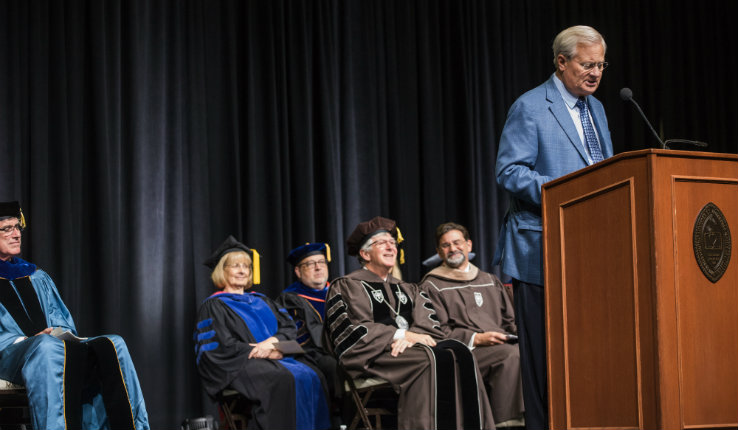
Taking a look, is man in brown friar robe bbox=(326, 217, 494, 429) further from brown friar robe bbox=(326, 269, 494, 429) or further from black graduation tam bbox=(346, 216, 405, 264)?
black graduation tam bbox=(346, 216, 405, 264)

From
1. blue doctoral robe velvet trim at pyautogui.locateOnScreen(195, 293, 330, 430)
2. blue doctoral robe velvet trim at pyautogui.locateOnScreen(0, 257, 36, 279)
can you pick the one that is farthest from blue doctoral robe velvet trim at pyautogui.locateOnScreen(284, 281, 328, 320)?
blue doctoral robe velvet trim at pyautogui.locateOnScreen(0, 257, 36, 279)

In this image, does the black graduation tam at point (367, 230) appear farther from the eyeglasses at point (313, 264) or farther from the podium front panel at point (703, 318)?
the podium front panel at point (703, 318)

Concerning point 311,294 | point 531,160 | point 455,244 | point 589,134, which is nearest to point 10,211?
point 311,294

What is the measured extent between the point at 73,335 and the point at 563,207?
2925 millimetres

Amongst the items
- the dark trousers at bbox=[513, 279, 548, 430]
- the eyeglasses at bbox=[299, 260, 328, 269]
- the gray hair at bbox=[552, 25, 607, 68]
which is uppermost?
the gray hair at bbox=[552, 25, 607, 68]

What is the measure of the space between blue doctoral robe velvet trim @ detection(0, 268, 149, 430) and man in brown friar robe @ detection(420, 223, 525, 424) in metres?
1.96

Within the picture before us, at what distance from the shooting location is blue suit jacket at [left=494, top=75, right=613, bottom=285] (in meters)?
2.49

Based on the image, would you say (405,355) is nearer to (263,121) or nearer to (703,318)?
(263,121)

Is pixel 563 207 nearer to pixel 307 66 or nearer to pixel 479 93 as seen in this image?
pixel 307 66

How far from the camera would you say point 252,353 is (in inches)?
183

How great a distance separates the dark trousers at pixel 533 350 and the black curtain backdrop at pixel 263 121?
3.24 m

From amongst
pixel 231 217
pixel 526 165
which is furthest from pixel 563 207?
pixel 231 217

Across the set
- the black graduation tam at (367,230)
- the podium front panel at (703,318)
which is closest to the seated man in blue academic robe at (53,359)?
the black graduation tam at (367,230)

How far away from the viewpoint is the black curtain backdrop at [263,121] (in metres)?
5.04
